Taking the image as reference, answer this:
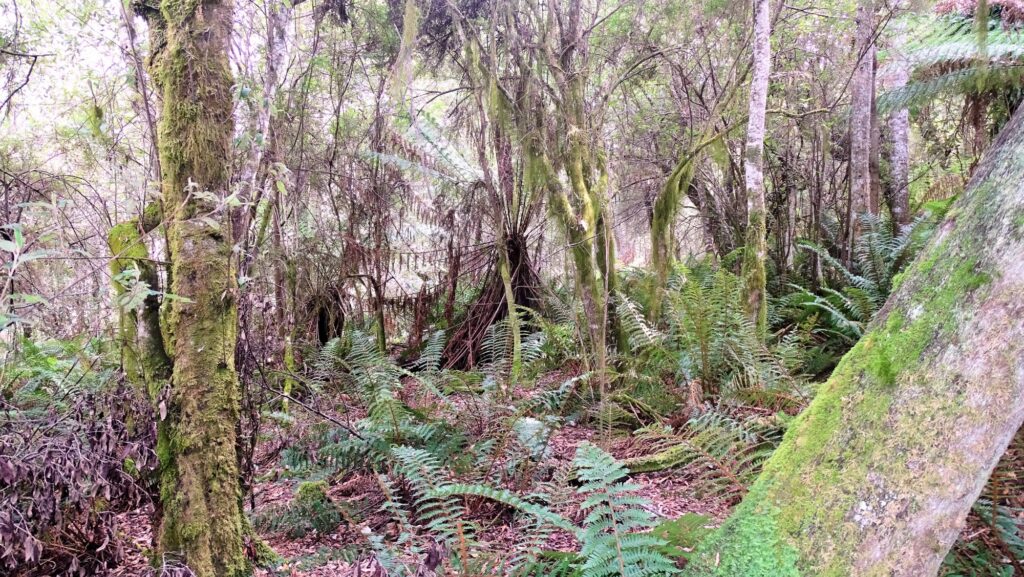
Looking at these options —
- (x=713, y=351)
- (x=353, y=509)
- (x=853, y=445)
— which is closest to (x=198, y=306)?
(x=353, y=509)

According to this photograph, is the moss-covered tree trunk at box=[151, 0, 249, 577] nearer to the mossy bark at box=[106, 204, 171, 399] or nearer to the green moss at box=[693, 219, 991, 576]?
the mossy bark at box=[106, 204, 171, 399]

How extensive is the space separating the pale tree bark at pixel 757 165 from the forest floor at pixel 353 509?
1.91 metres

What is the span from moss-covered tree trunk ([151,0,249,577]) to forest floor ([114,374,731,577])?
34 cm

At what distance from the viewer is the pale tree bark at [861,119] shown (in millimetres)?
6344

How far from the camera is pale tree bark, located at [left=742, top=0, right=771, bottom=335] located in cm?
459

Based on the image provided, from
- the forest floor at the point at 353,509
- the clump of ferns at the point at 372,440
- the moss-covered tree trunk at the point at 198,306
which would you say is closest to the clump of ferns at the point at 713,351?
the forest floor at the point at 353,509

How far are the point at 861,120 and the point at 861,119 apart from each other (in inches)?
0.5

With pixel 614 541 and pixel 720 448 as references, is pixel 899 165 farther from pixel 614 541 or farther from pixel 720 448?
pixel 614 541

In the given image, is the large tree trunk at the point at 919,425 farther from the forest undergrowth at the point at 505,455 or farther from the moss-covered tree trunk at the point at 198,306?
the moss-covered tree trunk at the point at 198,306

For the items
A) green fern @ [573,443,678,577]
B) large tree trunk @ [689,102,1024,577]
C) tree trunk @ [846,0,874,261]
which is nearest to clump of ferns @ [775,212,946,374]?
tree trunk @ [846,0,874,261]

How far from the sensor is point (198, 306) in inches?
86.2

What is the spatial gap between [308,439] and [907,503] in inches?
124

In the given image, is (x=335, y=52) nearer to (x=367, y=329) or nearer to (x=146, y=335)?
(x=367, y=329)

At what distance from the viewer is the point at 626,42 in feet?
22.2
